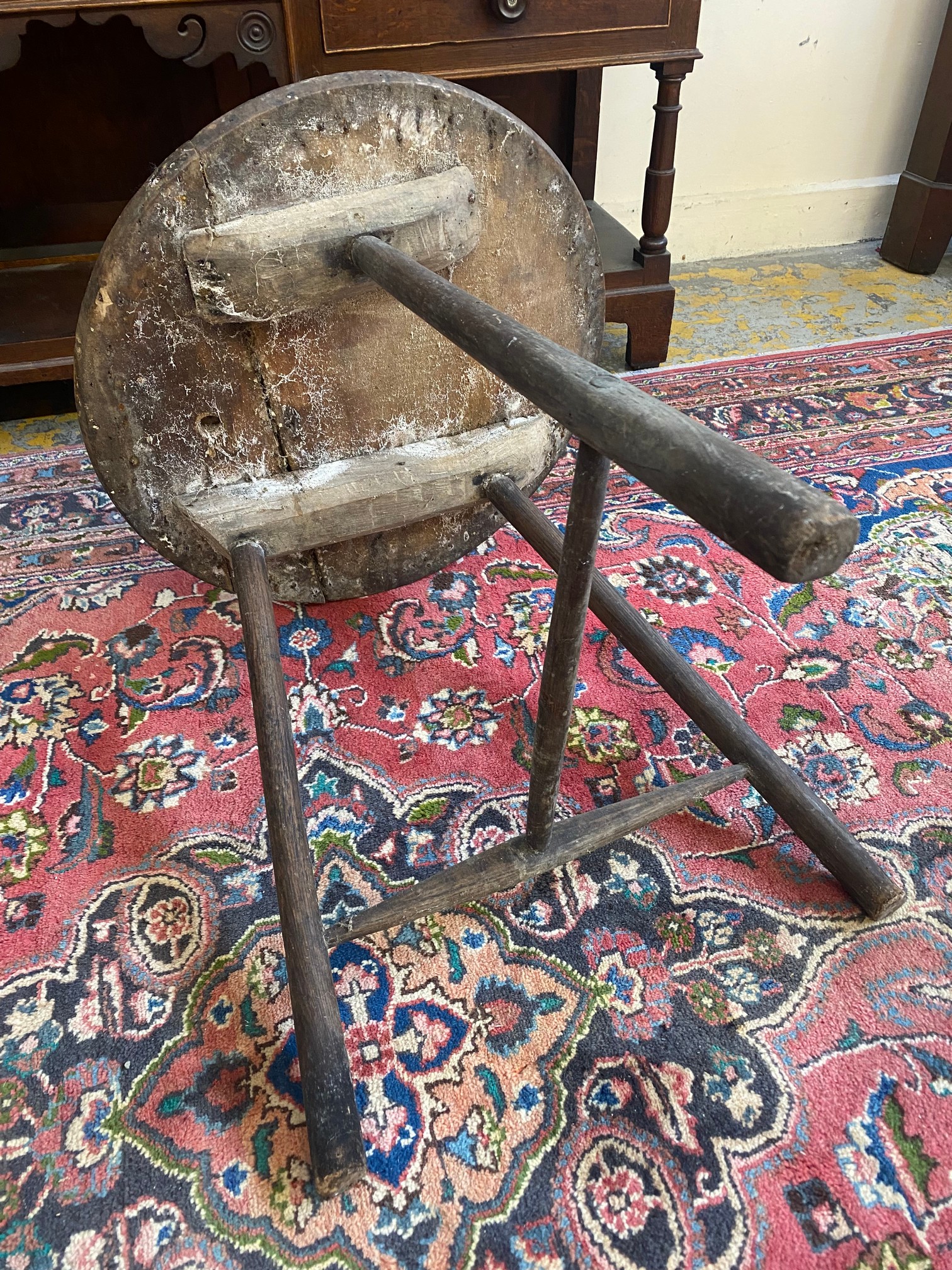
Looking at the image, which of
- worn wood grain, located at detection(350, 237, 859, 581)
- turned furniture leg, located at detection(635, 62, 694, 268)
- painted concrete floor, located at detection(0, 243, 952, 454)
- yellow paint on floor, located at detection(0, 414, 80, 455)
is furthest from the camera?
painted concrete floor, located at detection(0, 243, 952, 454)

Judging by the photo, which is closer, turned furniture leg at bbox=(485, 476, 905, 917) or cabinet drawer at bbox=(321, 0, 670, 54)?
turned furniture leg at bbox=(485, 476, 905, 917)

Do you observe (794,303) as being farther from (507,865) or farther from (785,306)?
(507,865)

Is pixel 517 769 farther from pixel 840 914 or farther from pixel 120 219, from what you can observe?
pixel 120 219

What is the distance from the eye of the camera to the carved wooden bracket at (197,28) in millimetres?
1607

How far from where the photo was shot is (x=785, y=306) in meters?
2.78

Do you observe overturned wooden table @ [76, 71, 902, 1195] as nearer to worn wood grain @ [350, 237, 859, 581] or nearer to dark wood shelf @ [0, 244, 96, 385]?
worn wood grain @ [350, 237, 859, 581]

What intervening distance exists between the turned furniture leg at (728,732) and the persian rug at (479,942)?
0.05 m

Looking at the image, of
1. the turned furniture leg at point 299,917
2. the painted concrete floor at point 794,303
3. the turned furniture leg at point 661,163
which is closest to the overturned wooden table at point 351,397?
the turned furniture leg at point 299,917

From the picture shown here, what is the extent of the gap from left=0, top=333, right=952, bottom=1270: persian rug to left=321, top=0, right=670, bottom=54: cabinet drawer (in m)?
1.03

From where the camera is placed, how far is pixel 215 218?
44.5 inches

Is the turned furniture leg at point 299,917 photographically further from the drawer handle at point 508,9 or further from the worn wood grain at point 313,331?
the drawer handle at point 508,9

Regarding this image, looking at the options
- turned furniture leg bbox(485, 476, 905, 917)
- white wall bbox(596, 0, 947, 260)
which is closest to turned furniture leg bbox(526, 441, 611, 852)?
turned furniture leg bbox(485, 476, 905, 917)

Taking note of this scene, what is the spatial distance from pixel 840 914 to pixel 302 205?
1.17 m

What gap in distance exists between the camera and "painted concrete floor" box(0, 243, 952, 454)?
2.56 m
